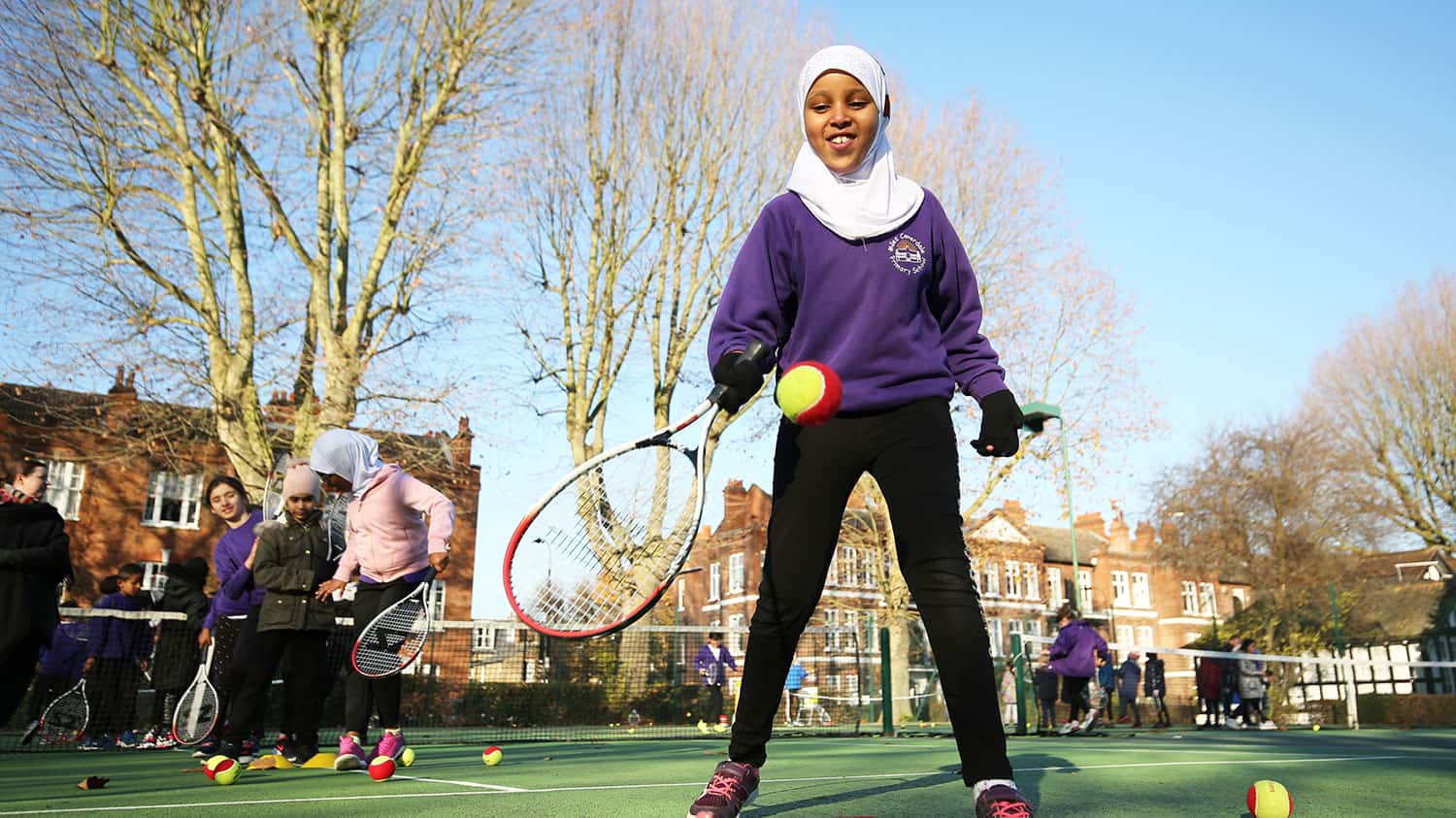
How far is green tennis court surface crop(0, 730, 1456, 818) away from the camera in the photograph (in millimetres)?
3900

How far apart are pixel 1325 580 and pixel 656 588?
1392 inches

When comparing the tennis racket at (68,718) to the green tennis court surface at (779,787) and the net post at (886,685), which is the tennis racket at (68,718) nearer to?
the green tennis court surface at (779,787)

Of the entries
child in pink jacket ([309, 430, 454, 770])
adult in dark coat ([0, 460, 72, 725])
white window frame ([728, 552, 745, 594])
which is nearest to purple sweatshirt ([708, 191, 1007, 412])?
child in pink jacket ([309, 430, 454, 770])

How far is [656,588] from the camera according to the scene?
3.03 meters

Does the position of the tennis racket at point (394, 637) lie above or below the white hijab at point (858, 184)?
below

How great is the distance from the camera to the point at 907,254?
133 inches

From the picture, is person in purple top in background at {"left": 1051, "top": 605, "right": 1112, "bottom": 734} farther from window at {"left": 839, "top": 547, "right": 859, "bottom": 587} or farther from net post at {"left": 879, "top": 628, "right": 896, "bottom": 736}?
window at {"left": 839, "top": 547, "right": 859, "bottom": 587}

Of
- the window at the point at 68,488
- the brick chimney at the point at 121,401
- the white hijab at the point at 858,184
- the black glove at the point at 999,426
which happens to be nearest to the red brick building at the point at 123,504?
the window at the point at 68,488

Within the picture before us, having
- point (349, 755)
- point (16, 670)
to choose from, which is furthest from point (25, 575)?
point (349, 755)

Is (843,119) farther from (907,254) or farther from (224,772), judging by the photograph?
(224,772)

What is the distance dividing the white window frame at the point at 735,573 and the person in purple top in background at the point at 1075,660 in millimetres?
40818

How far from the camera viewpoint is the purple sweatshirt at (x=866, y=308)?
10.6ft

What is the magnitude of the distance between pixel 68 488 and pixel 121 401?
17.8 m

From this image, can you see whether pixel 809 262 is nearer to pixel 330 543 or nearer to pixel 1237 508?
pixel 330 543
